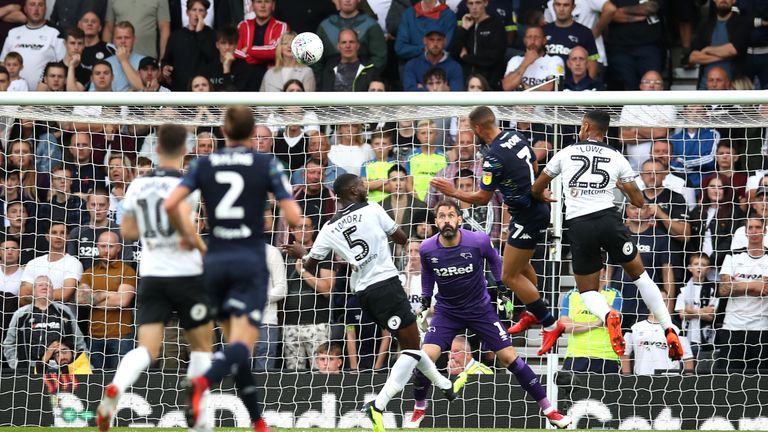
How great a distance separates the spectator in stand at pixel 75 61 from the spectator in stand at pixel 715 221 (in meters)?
8.00

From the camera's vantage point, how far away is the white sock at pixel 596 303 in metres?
11.0

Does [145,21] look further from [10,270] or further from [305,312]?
[305,312]

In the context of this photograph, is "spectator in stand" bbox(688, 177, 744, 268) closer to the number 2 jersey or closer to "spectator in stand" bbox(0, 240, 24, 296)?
the number 2 jersey

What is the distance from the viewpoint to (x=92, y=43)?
16.6 m

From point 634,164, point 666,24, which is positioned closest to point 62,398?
point 634,164

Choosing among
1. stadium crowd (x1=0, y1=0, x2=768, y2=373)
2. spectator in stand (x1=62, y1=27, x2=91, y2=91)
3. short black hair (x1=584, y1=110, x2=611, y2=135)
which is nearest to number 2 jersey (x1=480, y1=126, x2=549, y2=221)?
short black hair (x1=584, y1=110, x2=611, y2=135)

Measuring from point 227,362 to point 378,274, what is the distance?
12.1ft

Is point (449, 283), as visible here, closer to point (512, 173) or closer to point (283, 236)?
point (512, 173)

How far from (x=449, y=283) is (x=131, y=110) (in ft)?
13.1

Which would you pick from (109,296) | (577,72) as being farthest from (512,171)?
(109,296)

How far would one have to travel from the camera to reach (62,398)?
492 inches

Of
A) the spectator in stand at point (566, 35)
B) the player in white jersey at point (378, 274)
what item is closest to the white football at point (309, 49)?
the player in white jersey at point (378, 274)

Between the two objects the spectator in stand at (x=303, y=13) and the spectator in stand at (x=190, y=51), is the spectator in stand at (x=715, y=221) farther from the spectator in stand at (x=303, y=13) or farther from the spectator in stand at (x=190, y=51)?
the spectator in stand at (x=190, y=51)

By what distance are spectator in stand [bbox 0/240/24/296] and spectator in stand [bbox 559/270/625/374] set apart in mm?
5935
